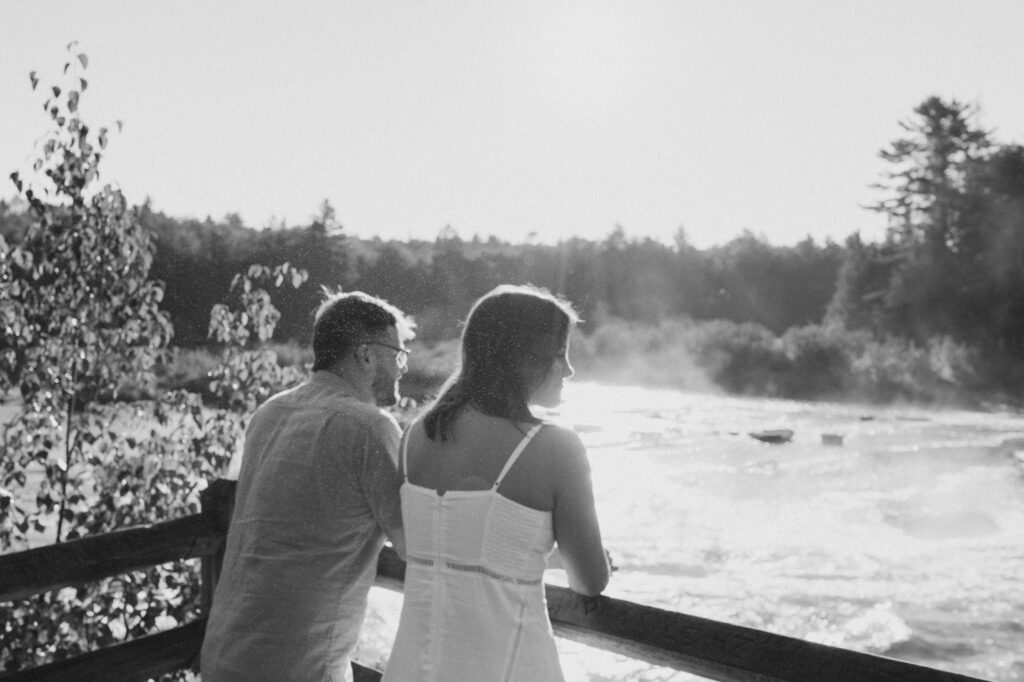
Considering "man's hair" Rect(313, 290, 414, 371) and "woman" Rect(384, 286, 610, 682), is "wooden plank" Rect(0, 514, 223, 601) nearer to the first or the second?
"man's hair" Rect(313, 290, 414, 371)

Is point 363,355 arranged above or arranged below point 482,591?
above

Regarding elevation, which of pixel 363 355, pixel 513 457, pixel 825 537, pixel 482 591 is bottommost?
pixel 825 537

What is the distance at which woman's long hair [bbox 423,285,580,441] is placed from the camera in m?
2.04

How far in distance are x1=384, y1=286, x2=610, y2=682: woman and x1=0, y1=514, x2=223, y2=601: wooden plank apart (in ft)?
4.16

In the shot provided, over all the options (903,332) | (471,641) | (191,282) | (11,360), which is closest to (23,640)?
(11,360)

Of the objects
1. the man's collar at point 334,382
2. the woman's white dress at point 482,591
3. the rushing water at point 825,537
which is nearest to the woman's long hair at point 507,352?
the woman's white dress at point 482,591

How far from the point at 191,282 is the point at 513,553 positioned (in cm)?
567

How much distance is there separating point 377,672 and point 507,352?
142cm

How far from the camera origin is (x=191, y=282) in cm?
704

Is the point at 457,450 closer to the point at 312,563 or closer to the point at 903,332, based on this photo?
the point at 312,563

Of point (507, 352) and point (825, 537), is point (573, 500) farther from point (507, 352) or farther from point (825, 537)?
point (825, 537)

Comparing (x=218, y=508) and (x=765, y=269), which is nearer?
(x=218, y=508)

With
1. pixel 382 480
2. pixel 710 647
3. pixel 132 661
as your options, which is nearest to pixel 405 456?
pixel 382 480

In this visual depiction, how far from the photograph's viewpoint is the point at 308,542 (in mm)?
2367
